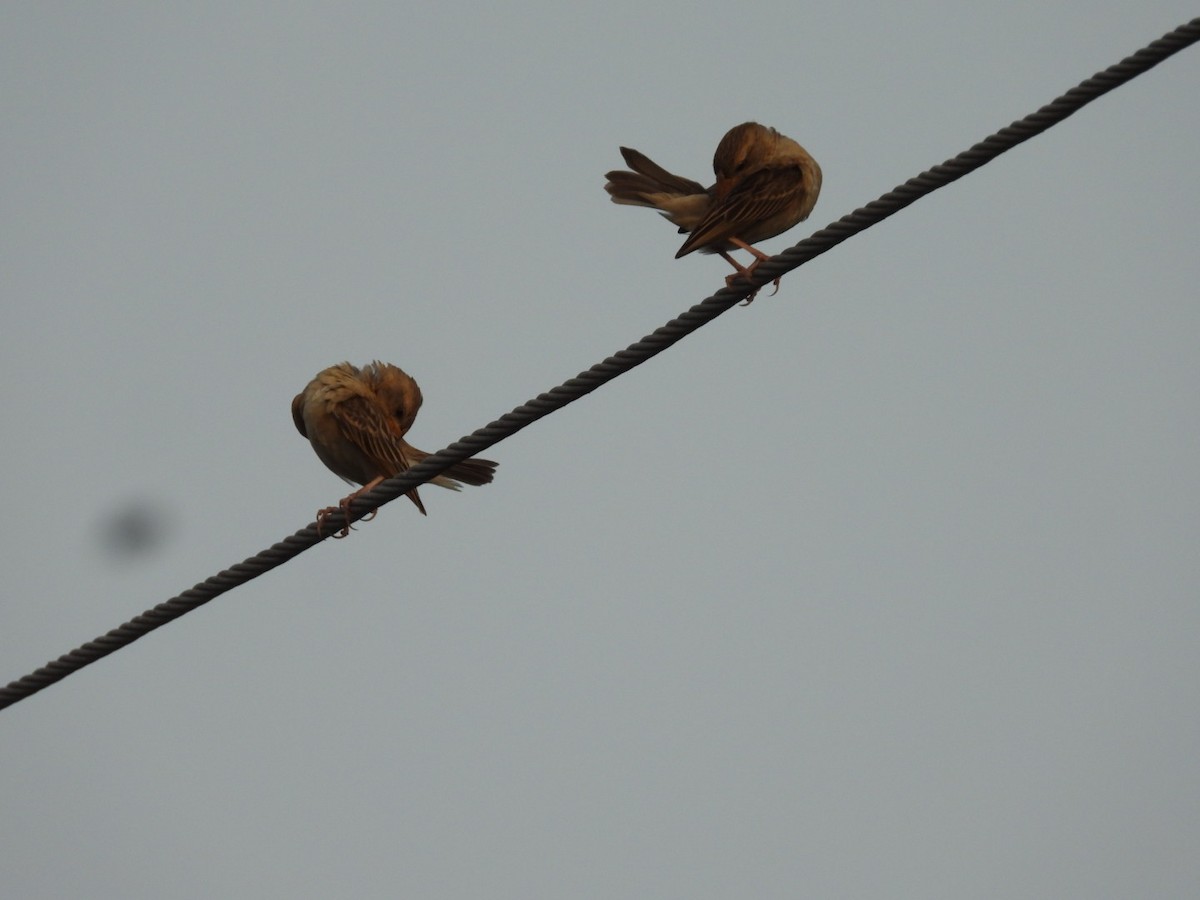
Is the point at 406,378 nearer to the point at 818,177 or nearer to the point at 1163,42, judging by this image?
the point at 818,177

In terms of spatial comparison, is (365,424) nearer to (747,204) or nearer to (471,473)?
(471,473)

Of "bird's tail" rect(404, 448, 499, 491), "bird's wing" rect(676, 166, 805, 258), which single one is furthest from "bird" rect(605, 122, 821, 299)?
"bird's tail" rect(404, 448, 499, 491)

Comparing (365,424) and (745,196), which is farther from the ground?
(745,196)

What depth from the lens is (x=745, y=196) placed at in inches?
293

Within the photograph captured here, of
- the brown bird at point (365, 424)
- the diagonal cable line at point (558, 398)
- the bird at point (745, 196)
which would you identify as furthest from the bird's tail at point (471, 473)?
the diagonal cable line at point (558, 398)

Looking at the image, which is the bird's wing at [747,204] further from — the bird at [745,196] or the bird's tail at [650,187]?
the bird's tail at [650,187]

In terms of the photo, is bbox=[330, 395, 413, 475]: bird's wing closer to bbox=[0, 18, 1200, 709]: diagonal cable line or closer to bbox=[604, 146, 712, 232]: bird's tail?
bbox=[604, 146, 712, 232]: bird's tail

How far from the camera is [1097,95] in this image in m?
4.44

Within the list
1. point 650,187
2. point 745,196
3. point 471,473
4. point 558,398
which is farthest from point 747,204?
point 558,398

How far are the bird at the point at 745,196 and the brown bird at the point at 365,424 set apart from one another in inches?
64.5

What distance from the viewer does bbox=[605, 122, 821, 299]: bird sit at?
7332 millimetres

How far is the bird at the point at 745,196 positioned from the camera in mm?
7332

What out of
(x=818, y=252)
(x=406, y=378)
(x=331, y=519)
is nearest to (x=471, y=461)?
(x=406, y=378)

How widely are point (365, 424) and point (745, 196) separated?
88.1 inches
